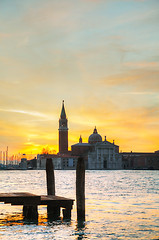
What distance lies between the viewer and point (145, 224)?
52.9 ft

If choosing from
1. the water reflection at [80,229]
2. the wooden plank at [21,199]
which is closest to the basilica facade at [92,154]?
the water reflection at [80,229]

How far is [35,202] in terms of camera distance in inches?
599

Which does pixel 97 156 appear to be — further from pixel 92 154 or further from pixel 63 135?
pixel 63 135

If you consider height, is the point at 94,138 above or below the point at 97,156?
above

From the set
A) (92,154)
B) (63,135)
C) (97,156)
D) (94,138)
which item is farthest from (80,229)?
(63,135)

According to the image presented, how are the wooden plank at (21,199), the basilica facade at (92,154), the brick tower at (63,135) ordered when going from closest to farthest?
the wooden plank at (21,199)
the basilica facade at (92,154)
the brick tower at (63,135)

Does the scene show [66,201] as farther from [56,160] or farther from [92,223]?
[56,160]

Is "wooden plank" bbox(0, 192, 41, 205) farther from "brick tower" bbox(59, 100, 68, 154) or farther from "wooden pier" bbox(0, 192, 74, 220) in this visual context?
"brick tower" bbox(59, 100, 68, 154)

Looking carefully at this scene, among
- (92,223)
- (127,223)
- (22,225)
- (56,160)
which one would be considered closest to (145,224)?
(127,223)

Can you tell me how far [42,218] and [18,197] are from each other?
2.23 m

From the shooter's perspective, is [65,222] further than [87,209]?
No

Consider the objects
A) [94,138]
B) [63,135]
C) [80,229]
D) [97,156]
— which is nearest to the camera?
[80,229]

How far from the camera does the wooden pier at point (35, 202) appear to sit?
15.1m

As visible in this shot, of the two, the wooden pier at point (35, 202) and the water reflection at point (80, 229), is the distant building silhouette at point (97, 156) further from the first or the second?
the water reflection at point (80, 229)
